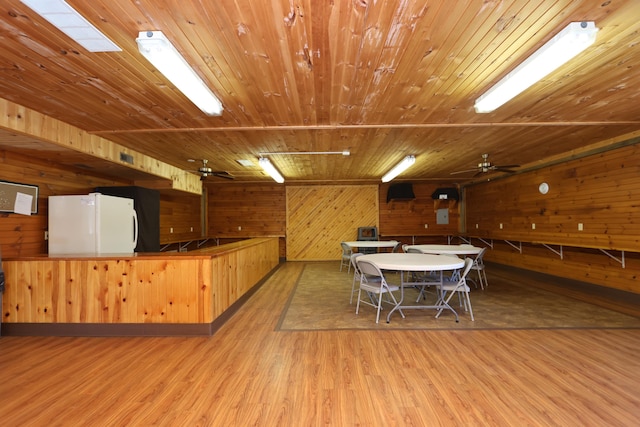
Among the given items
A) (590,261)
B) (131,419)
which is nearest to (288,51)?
(131,419)

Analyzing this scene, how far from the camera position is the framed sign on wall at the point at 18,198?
3598mm

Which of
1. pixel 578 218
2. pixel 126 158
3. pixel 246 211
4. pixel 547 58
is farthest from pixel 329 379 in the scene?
pixel 246 211

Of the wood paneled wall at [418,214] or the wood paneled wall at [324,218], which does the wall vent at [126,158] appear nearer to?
the wood paneled wall at [324,218]

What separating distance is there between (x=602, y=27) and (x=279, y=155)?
447cm

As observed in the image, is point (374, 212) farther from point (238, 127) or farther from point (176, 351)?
point (176, 351)

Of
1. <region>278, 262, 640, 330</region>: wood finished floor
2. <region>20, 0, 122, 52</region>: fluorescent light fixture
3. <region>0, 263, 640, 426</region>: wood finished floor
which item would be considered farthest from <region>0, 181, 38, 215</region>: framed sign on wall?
<region>278, 262, 640, 330</region>: wood finished floor

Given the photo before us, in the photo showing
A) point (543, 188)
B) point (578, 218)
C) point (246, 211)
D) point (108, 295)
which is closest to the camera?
point (108, 295)

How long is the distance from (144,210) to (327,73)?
14.8 ft

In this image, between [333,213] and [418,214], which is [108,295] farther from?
[418,214]

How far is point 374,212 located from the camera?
9766 mm

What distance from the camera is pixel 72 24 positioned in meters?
1.88

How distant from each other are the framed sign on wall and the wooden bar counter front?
0.65 meters

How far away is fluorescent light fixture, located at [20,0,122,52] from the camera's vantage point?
1.72 metres

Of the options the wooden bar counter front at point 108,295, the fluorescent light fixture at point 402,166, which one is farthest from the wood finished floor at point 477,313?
the fluorescent light fixture at point 402,166
